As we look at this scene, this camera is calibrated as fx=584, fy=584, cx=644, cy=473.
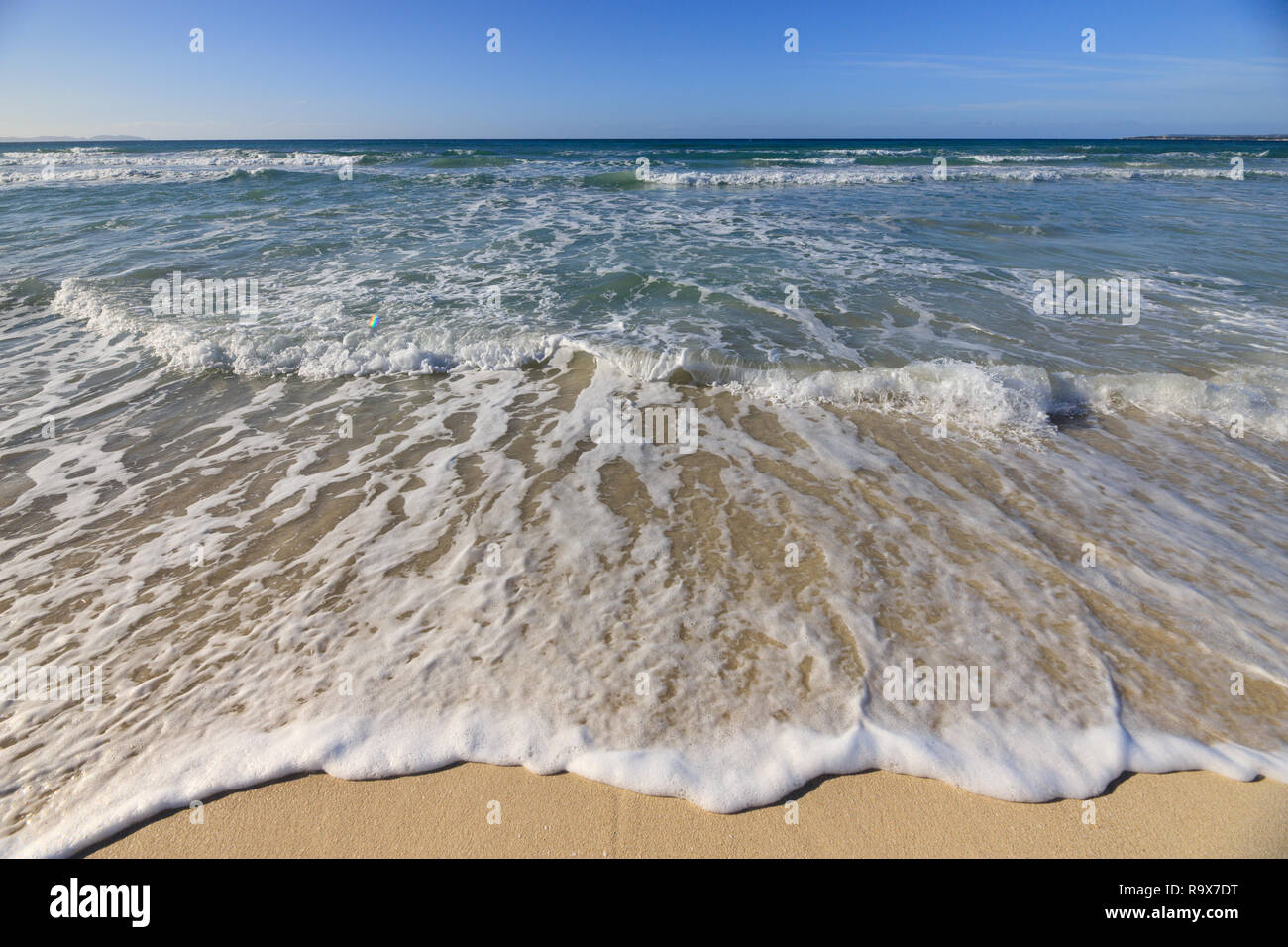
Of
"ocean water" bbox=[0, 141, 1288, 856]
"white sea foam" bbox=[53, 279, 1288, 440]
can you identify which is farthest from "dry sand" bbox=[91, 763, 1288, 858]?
"white sea foam" bbox=[53, 279, 1288, 440]

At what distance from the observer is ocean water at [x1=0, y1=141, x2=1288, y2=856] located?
247 cm

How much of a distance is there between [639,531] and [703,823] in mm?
1914

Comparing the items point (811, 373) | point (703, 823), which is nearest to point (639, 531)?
point (703, 823)

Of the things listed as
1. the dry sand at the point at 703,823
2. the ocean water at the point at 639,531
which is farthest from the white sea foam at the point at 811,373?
the dry sand at the point at 703,823

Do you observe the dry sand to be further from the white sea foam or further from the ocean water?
the white sea foam

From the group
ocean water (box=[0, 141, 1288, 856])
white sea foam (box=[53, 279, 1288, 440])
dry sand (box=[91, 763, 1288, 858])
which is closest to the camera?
dry sand (box=[91, 763, 1288, 858])

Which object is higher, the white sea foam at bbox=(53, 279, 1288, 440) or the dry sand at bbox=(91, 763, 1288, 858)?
the white sea foam at bbox=(53, 279, 1288, 440)

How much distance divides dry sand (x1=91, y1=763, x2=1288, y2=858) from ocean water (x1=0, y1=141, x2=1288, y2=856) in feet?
0.28

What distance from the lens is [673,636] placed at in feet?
9.74

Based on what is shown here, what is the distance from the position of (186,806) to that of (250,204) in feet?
65.3

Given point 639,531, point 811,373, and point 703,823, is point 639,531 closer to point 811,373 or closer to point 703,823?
point 703,823

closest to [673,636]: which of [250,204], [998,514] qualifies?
[998,514]

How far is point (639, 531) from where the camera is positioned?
3832 mm

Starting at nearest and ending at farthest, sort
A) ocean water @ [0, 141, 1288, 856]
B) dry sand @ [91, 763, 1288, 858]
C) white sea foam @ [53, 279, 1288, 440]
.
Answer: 1. dry sand @ [91, 763, 1288, 858]
2. ocean water @ [0, 141, 1288, 856]
3. white sea foam @ [53, 279, 1288, 440]
